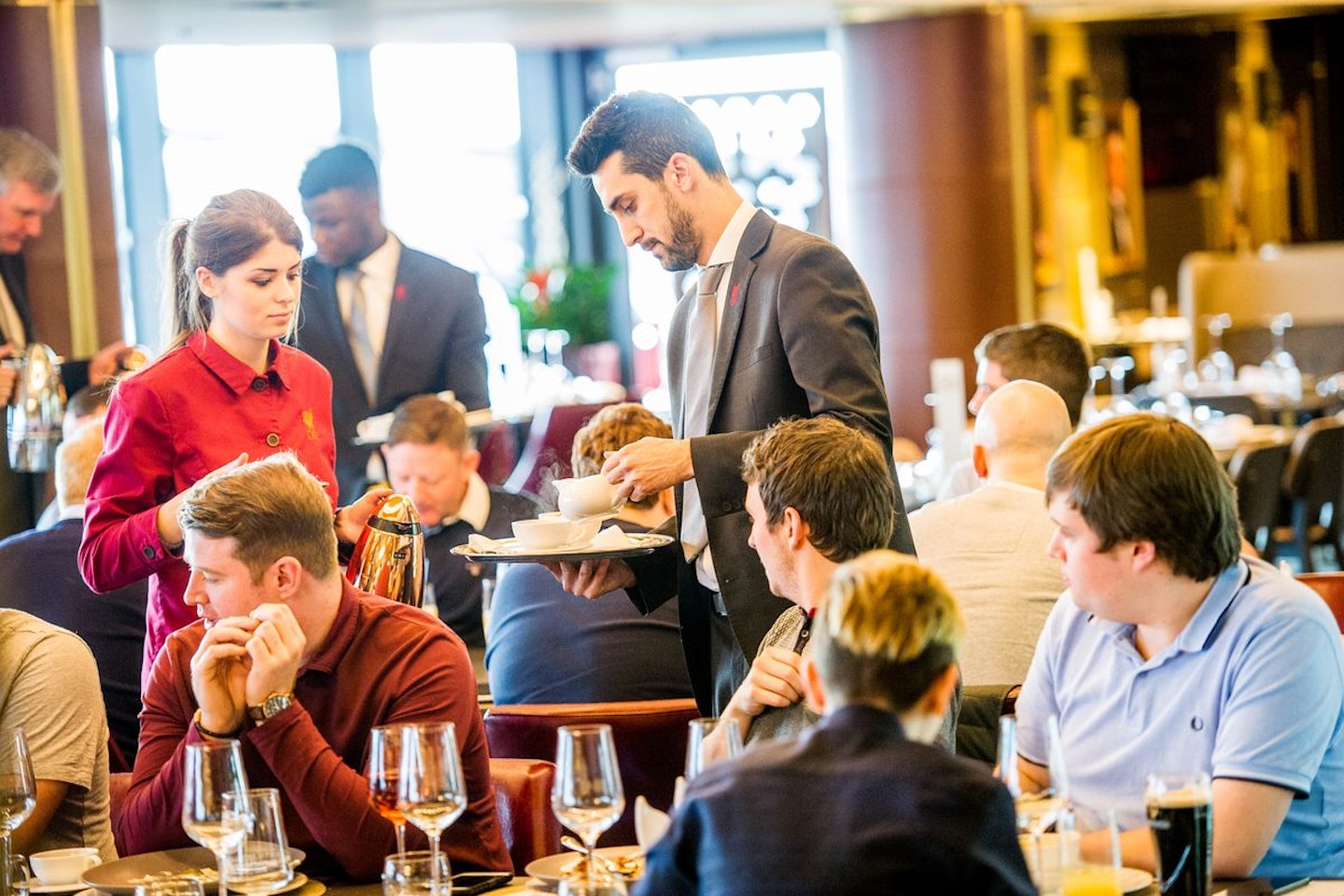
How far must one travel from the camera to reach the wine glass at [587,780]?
1.92 metres

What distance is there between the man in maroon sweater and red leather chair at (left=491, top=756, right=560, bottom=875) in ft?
0.43

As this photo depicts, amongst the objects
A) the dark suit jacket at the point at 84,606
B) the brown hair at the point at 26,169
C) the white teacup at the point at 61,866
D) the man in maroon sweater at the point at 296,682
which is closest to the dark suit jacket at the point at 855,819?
the man in maroon sweater at the point at 296,682

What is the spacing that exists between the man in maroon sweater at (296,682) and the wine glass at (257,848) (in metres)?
0.26

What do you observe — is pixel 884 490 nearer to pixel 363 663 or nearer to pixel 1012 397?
pixel 363 663

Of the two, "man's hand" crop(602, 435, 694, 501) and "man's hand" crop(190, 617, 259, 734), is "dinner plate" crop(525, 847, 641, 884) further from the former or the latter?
"man's hand" crop(602, 435, 694, 501)

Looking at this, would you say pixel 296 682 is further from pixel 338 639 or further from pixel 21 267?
pixel 21 267

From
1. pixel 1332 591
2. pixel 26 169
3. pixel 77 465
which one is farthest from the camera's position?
pixel 26 169

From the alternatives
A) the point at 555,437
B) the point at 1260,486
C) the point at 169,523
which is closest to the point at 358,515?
the point at 169,523

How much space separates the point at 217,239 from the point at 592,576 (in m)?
0.88

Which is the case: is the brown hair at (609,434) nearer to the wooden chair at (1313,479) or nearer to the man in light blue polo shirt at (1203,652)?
the man in light blue polo shirt at (1203,652)

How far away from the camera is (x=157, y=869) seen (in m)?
2.23

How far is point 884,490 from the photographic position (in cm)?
239

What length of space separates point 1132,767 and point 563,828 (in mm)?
969

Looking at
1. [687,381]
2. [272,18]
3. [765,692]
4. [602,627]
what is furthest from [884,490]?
[272,18]
